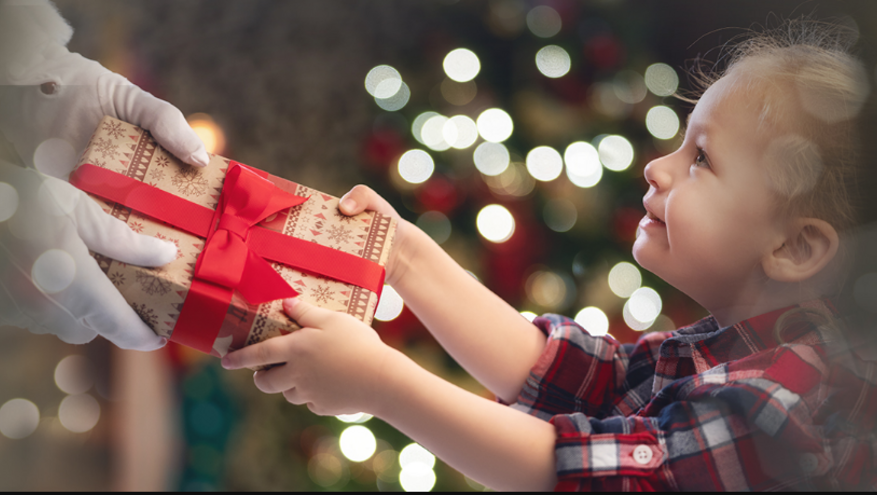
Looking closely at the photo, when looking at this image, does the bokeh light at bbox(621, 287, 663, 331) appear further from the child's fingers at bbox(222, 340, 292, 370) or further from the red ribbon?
the child's fingers at bbox(222, 340, 292, 370)

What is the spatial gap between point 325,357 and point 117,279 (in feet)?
0.78

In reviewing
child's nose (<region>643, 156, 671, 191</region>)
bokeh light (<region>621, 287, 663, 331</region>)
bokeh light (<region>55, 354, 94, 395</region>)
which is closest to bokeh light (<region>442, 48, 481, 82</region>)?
child's nose (<region>643, 156, 671, 191</region>)

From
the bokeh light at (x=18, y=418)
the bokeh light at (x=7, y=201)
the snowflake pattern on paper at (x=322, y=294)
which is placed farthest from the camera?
the bokeh light at (x=18, y=418)

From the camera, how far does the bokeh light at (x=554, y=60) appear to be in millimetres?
1032

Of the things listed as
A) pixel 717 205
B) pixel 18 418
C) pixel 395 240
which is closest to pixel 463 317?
pixel 395 240

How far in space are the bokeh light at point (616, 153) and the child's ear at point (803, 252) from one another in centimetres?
43

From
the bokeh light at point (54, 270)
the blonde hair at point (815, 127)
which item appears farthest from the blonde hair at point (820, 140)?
the bokeh light at point (54, 270)

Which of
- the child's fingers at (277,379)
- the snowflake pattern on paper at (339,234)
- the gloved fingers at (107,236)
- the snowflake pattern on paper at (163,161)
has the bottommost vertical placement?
the child's fingers at (277,379)

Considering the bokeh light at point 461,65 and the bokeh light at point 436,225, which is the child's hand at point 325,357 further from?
the bokeh light at point 461,65

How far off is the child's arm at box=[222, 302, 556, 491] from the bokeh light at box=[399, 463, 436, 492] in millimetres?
538

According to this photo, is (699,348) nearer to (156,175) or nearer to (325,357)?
(325,357)

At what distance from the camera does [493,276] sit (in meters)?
1.09

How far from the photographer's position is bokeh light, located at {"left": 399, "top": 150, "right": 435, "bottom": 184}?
1.05m

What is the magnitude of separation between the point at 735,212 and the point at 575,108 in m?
0.47
